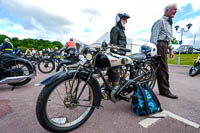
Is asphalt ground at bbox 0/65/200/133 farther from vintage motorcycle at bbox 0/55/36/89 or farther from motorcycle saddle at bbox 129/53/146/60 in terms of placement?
motorcycle saddle at bbox 129/53/146/60

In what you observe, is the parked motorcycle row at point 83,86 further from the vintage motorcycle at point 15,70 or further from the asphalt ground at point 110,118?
the vintage motorcycle at point 15,70

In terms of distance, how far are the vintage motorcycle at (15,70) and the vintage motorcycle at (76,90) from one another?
67.0 inches

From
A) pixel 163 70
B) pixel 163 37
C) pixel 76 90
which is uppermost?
pixel 163 37

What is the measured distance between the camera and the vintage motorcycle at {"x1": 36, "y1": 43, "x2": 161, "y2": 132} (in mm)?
1291

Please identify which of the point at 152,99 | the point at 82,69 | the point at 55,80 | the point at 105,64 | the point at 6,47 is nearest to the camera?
the point at 55,80

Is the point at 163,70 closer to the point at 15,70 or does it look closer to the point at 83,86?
the point at 83,86

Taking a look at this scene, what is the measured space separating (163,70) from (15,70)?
3910 mm

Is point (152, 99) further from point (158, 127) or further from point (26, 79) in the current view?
point (26, 79)

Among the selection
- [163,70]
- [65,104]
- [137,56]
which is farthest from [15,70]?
[163,70]

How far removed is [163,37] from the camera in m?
2.59

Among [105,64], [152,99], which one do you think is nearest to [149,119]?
[152,99]

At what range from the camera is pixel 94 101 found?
162 centimetres

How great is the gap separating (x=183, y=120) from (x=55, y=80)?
2.00 meters

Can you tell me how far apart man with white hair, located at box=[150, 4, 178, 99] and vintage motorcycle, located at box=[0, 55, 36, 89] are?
3.42m
